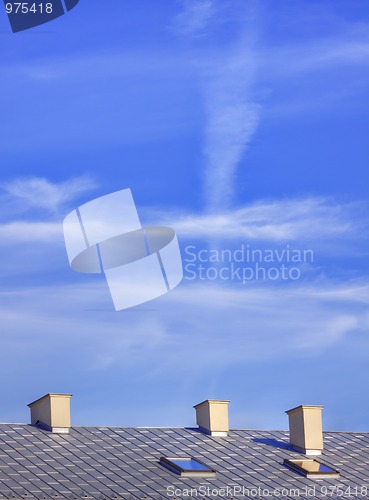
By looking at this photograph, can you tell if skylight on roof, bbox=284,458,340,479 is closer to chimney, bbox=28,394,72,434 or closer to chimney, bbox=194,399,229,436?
chimney, bbox=194,399,229,436

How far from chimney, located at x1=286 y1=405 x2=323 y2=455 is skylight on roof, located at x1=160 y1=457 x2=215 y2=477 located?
17.0 feet

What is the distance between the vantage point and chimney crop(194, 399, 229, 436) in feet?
211

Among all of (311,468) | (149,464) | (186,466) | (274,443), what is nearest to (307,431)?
(274,443)

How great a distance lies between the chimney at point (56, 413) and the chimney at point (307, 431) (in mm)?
9224

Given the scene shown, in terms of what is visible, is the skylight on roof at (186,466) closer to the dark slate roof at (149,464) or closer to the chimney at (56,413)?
the dark slate roof at (149,464)

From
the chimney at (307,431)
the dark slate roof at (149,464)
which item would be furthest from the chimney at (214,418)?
the chimney at (307,431)

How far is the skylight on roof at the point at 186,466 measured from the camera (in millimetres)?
59188

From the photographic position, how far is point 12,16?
52156mm

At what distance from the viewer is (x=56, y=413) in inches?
2421

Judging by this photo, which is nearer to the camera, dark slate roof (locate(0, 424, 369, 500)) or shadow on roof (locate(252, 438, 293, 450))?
dark slate roof (locate(0, 424, 369, 500))

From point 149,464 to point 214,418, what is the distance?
17.2ft

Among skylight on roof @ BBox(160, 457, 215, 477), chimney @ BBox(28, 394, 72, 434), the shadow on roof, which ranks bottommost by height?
skylight on roof @ BBox(160, 457, 215, 477)

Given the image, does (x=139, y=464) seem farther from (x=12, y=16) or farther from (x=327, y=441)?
(x=12, y=16)

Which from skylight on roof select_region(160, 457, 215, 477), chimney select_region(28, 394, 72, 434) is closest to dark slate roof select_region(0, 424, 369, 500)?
skylight on roof select_region(160, 457, 215, 477)
